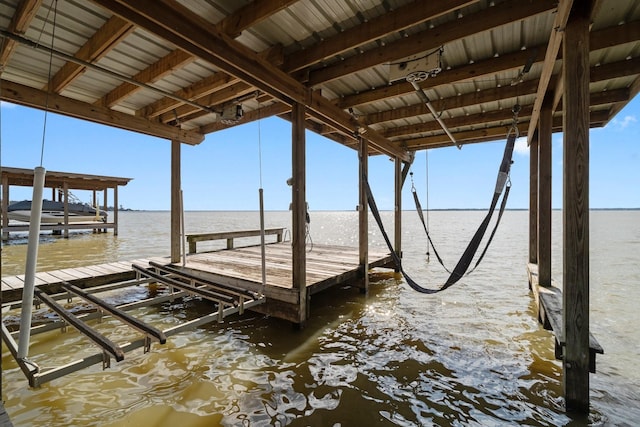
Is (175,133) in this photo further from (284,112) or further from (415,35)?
(415,35)

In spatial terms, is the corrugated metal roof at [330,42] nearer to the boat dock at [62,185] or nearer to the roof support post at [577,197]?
the roof support post at [577,197]

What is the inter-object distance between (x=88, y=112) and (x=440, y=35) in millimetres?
4022

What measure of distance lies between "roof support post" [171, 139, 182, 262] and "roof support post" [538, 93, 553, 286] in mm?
5230

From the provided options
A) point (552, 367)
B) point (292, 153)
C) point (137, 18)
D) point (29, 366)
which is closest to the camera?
point (29, 366)

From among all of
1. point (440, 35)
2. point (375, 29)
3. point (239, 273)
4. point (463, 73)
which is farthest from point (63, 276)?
point (463, 73)

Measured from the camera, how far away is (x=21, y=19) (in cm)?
207

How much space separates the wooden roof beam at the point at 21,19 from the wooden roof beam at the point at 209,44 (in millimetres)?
576

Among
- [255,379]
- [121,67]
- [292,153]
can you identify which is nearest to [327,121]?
[292,153]

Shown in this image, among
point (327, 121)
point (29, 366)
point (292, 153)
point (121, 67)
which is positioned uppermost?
point (121, 67)

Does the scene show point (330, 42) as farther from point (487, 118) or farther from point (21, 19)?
point (487, 118)

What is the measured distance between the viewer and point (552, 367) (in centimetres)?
267

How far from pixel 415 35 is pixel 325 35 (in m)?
0.78

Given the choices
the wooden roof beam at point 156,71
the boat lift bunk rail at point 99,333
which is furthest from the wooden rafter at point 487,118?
the boat lift bunk rail at point 99,333

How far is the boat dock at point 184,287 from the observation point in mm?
2074
